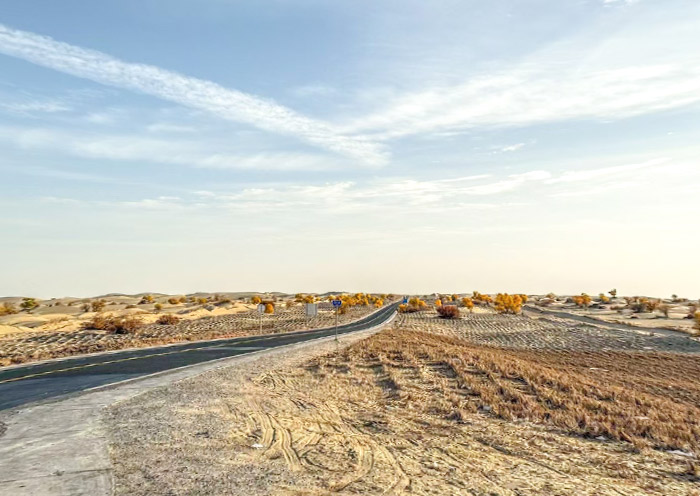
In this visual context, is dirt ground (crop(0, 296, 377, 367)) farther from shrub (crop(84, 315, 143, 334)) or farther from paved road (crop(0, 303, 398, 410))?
paved road (crop(0, 303, 398, 410))

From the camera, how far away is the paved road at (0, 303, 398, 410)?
58.2 ft

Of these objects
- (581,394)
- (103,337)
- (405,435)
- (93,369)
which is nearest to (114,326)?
(103,337)

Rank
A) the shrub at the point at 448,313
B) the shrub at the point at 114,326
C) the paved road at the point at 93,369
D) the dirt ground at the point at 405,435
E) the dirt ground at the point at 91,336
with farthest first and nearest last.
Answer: the shrub at the point at 448,313
the shrub at the point at 114,326
the dirt ground at the point at 91,336
the paved road at the point at 93,369
the dirt ground at the point at 405,435

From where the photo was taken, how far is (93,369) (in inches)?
935

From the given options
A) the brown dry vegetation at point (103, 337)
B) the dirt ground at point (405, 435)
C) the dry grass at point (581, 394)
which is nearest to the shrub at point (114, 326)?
the brown dry vegetation at point (103, 337)

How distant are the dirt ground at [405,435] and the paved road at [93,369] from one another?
3.71m

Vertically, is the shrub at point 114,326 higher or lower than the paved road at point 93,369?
higher

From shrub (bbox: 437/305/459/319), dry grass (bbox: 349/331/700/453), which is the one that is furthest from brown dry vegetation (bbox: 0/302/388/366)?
shrub (bbox: 437/305/459/319)

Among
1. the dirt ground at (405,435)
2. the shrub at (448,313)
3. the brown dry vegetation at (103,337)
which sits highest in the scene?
the shrub at (448,313)

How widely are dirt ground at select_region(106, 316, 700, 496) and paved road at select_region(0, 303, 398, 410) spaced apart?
146 inches

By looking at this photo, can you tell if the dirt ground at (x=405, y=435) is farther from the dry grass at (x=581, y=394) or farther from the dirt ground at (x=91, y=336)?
the dirt ground at (x=91, y=336)

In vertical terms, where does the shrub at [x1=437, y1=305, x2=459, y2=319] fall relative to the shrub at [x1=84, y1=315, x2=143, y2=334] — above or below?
above

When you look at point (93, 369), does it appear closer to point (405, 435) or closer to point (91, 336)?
point (405, 435)

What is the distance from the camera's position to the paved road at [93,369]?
58.2 ft
